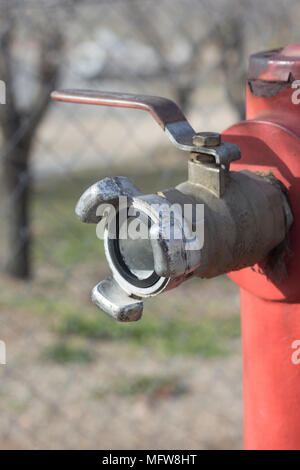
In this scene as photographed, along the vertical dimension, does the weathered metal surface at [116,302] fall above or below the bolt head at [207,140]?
below

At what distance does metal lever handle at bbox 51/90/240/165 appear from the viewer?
650 mm

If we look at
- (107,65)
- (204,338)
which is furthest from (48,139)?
(204,338)

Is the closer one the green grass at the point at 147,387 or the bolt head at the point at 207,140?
the bolt head at the point at 207,140

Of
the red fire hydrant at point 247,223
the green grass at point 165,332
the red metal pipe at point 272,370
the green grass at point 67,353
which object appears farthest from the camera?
the green grass at point 165,332

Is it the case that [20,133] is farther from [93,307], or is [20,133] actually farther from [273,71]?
[273,71]

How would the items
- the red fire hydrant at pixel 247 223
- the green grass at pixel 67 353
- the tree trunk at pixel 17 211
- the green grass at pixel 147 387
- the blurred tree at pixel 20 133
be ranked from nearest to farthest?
the red fire hydrant at pixel 247 223
the green grass at pixel 147 387
the green grass at pixel 67 353
the blurred tree at pixel 20 133
the tree trunk at pixel 17 211

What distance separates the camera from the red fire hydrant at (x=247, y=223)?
A: 0.63m

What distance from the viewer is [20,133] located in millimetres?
2410

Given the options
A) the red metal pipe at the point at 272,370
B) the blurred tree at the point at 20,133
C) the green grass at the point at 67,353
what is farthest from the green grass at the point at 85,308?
the red metal pipe at the point at 272,370

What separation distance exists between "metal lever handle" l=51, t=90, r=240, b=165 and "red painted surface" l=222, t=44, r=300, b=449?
6 cm

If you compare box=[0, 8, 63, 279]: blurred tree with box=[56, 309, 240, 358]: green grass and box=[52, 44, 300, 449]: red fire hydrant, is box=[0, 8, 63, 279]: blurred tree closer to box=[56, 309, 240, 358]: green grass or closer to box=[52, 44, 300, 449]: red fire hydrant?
box=[56, 309, 240, 358]: green grass

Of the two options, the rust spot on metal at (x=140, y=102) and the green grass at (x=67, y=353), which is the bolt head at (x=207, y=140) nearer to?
the rust spot on metal at (x=140, y=102)

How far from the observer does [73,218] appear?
3.39 meters

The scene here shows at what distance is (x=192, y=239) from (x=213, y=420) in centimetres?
114
